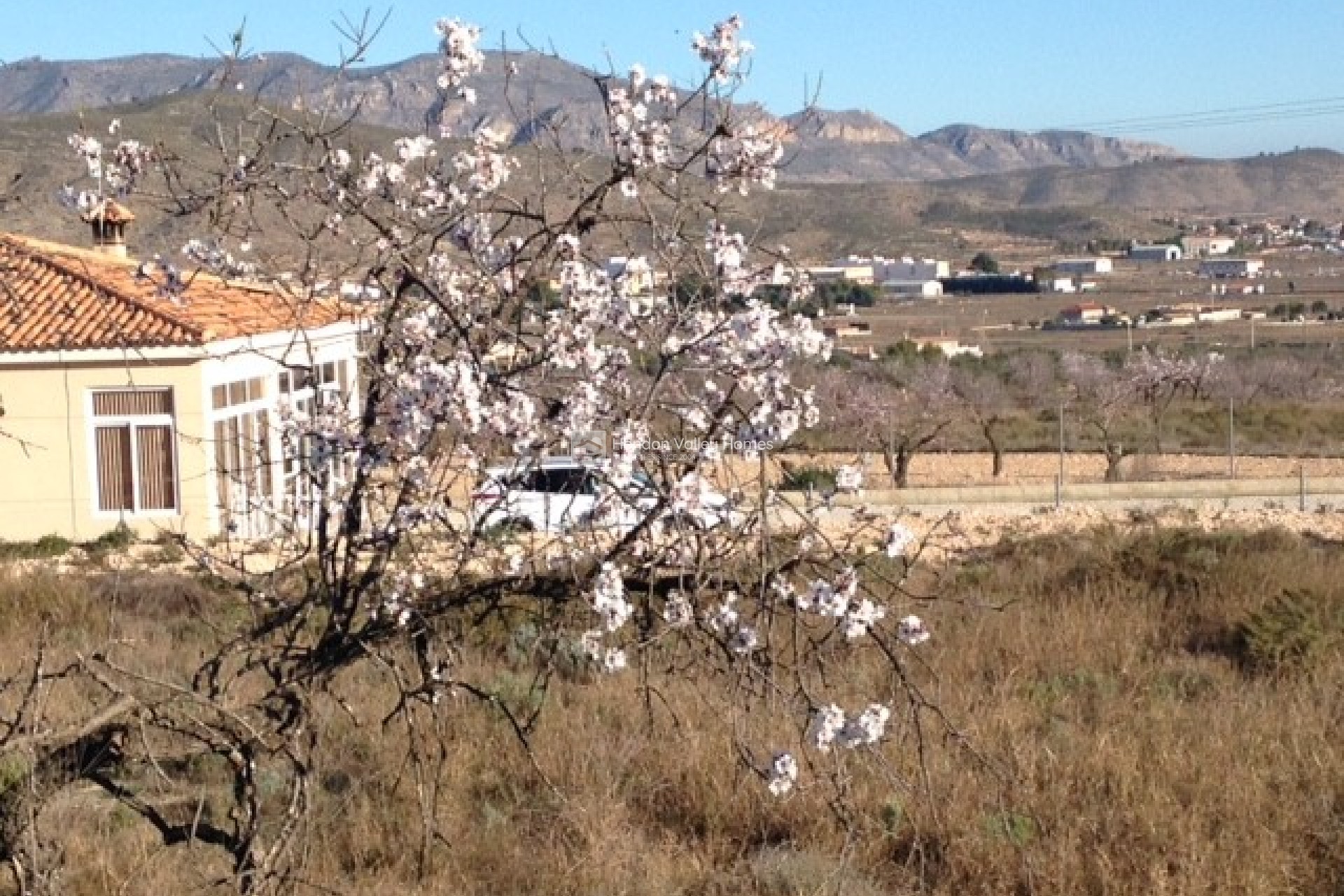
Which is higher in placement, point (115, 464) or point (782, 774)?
point (782, 774)

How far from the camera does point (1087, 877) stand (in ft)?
21.9

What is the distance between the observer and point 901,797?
295 inches

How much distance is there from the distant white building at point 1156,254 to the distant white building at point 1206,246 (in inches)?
72.4

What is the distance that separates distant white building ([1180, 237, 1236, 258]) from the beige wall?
312 feet

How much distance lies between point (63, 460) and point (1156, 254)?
92.5m

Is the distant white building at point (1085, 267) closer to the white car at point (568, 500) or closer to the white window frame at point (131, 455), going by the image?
the white window frame at point (131, 455)

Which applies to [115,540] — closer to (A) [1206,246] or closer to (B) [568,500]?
(B) [568,500]

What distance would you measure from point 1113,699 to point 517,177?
566cm

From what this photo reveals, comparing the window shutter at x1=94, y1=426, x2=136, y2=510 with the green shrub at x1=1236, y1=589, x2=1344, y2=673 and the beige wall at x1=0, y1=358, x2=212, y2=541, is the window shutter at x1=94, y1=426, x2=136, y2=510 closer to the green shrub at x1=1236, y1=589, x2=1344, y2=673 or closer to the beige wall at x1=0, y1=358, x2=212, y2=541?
the beige wall at x1=0, y1=358, x2=212, y2=541

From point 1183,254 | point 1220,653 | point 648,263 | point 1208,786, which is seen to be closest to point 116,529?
point 1220,653

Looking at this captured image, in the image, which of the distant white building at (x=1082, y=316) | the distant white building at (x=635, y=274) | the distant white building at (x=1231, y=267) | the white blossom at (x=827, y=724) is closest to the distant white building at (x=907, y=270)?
the distant white building at (x=1231, y=267)

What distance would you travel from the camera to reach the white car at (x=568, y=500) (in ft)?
14.3

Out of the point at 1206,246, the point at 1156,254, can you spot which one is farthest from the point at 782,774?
the point at 1206,246

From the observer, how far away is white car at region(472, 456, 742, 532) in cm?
434
